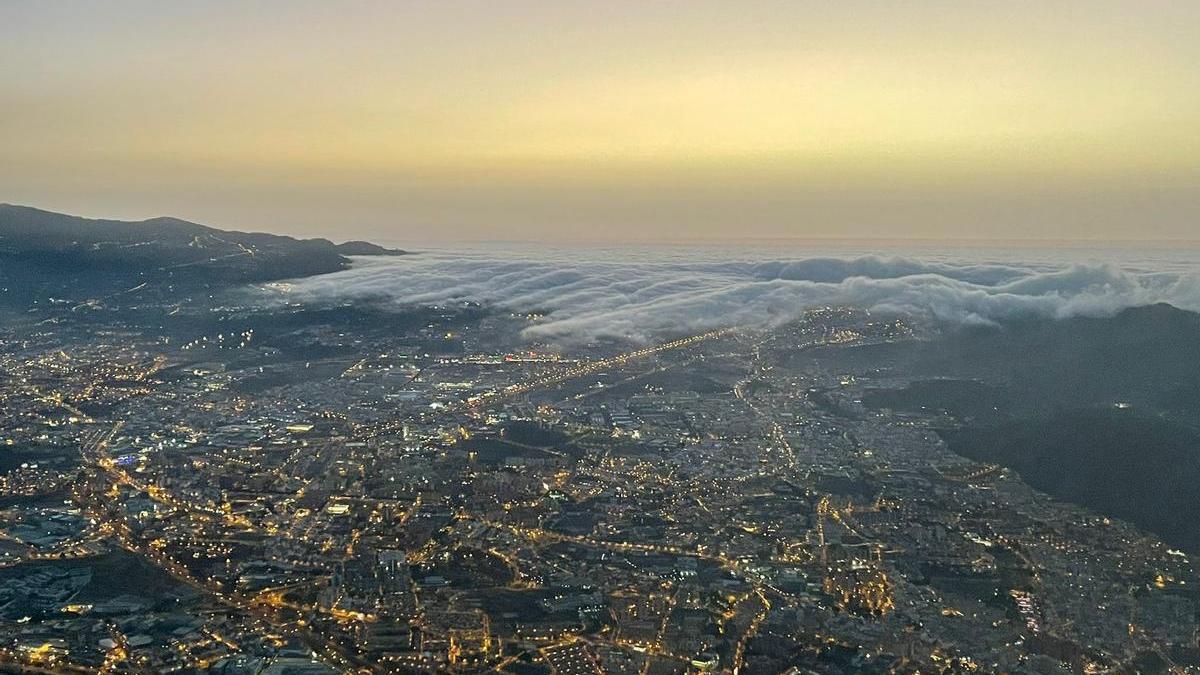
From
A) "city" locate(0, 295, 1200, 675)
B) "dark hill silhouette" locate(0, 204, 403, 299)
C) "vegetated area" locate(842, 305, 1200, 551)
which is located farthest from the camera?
"dark hill silhouette" locate(0, 204, 403, 299)

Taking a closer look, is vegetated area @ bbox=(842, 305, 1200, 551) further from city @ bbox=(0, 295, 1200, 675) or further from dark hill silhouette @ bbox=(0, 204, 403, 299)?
dark hill silhouette @ bbox=(0, 204, 403, 299)

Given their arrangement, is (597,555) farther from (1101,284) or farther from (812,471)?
(1101,284)

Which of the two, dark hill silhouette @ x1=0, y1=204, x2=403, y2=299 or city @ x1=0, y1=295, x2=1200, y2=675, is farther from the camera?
dark hill silhouette @ x1=0, y1=204, x2=403, y2=299

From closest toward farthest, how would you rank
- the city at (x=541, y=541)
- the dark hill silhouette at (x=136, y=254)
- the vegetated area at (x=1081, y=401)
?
1. the city at (x=541, y=541)
2. the vegetated area at (x=1081, y=401)
3. the dark hill silhouette at (x=136, y=254)

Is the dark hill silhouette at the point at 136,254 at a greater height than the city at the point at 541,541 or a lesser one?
greater

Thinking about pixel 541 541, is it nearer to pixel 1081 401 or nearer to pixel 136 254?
pixel 1081 401

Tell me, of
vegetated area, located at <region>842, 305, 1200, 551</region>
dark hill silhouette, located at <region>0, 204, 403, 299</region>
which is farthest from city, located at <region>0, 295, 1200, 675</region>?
dark hill silhouette, located at <region>0, 204, 403, 299</region>

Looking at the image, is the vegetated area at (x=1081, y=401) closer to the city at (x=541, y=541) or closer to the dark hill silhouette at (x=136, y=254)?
the city at (x=541, y=541)

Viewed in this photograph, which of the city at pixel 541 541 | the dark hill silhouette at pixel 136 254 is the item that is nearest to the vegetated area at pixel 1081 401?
the city at pixel 541 541

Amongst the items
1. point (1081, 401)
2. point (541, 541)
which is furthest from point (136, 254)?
point (1081, 401)

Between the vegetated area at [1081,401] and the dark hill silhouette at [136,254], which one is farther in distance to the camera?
the dark hill silhouette at [136,254]

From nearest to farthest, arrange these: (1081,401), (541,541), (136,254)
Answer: (541,541), (1081,401), (136,254)
